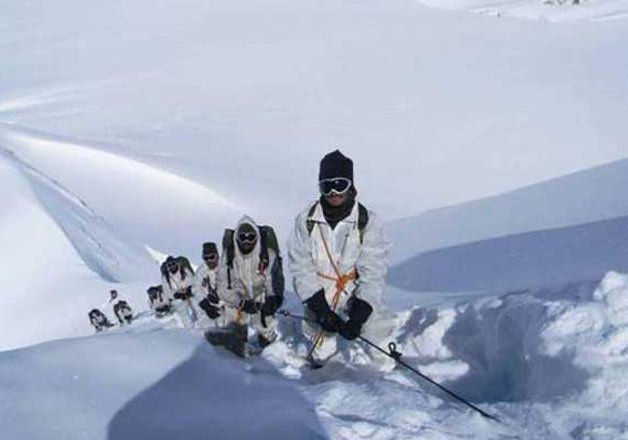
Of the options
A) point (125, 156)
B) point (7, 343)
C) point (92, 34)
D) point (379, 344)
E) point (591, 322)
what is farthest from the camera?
point (92, 34)

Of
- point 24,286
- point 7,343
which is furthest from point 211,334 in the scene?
point 24,286

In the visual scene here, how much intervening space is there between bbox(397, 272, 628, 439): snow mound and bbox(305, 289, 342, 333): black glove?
1.79ft

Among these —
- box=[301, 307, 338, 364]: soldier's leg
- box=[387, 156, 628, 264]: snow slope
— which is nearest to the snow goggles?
box=[301, 307, 338, 364]: soldier's leg

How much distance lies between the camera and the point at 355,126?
3006 centimetres

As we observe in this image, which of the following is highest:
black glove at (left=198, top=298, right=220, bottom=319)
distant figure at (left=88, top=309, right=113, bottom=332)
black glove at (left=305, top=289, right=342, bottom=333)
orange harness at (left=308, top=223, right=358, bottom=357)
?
orange harness at (left=308, top=223, right=358, bottom=357)

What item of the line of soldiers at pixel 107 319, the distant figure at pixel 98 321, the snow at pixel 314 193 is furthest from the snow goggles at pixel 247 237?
the distant figure at pixel 98 321

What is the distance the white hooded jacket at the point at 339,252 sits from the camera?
4941 millimetres

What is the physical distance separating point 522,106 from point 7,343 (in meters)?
20.6

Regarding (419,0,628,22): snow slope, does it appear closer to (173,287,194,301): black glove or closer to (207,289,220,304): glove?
(173,287,194,301): black glove

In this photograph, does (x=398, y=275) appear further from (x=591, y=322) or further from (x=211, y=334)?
(x=591, y=322)

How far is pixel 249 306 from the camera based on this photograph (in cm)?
589

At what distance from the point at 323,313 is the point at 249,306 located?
3.56 feet

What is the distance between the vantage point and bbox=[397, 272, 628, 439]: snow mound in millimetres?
3738

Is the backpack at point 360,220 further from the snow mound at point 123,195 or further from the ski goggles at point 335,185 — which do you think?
the snow mound at point 123,195
